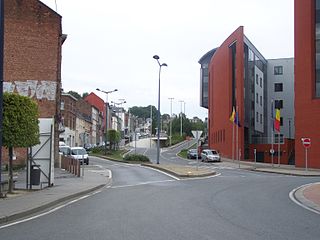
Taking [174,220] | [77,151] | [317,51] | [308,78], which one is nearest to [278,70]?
[317,51]

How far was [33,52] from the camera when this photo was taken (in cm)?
3856

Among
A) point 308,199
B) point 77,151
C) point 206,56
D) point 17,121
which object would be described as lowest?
point 308,199

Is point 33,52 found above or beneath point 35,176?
above

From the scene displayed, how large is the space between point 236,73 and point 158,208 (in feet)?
183

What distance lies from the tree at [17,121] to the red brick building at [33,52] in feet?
67.2

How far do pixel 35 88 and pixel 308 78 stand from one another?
25.4 meters

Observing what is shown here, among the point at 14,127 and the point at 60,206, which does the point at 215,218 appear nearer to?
the point at 60,206

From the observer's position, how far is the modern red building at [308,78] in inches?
1839

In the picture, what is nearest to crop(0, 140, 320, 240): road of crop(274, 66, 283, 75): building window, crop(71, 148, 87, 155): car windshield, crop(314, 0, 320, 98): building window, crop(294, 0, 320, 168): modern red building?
crop(71, 148, 87, 155): car windshield

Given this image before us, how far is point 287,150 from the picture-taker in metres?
64.4

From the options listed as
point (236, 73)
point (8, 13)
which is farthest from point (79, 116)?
point (8, 13)

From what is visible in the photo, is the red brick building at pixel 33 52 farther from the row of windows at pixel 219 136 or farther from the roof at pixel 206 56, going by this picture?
the roof at pixel 206 56

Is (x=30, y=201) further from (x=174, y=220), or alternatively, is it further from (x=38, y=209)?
(x=174, y=220)

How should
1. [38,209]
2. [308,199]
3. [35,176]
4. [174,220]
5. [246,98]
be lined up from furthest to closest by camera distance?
1. [246,98]
2. [35,176]
3. [308,199]
4. [38,209]
5. [174,220]
